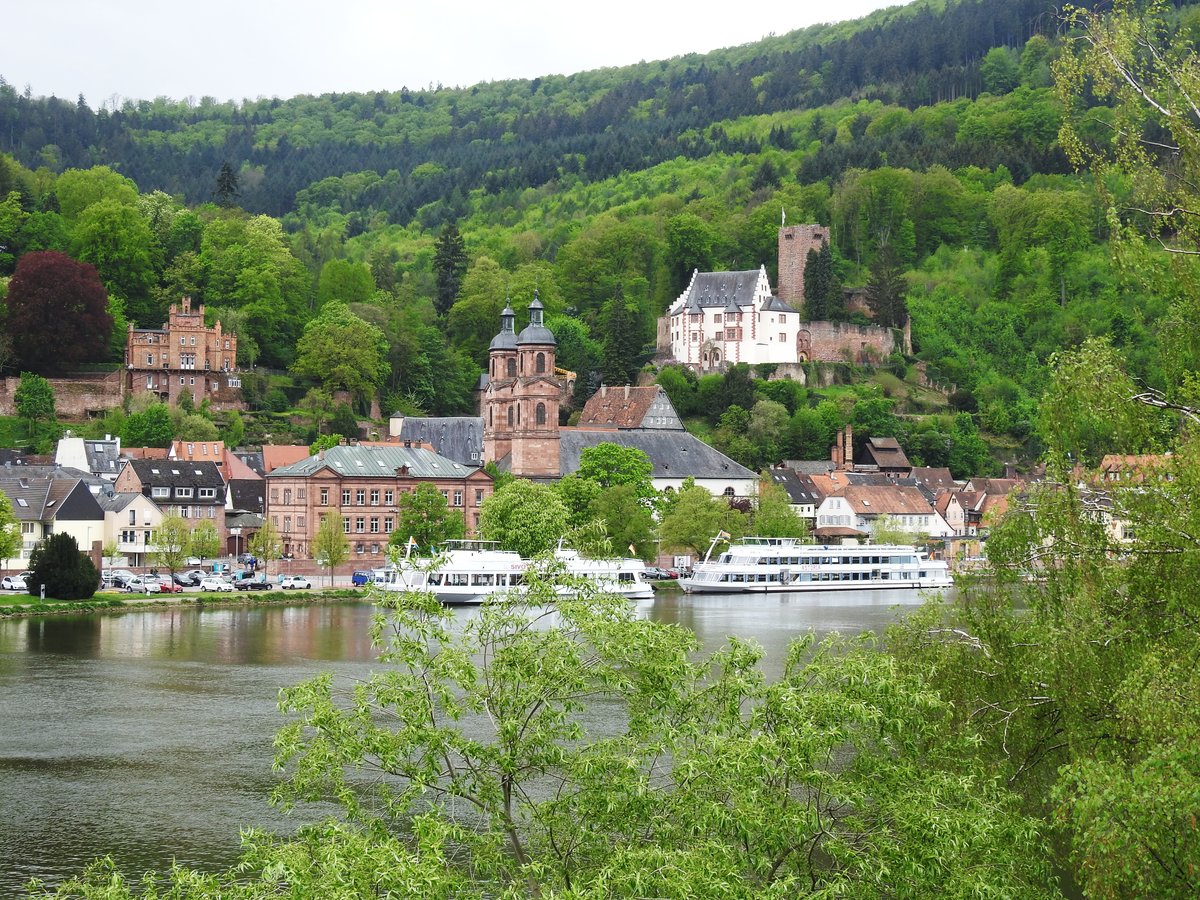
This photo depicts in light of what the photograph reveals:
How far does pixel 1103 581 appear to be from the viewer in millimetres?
15633

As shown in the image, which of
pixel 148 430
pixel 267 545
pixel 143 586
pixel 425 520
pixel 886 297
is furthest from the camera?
pixel 886 297

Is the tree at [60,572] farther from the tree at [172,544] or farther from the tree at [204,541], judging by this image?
the tree at [204,541]

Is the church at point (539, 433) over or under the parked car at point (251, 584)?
over

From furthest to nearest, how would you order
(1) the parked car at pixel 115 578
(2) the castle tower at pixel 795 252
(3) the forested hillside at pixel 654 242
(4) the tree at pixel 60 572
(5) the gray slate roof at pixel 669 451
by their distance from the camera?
(2) the castle tower at pixel 795 252
(3) the forested hillside at pixel 654 242
(5) the gray slate roof at pixel 669 451
(1) the parked car at pixel 115 578
(4) the tree at pixel 60 572

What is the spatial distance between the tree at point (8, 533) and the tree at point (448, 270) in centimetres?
6463

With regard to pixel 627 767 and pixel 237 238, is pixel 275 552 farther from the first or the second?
pixel 627 767

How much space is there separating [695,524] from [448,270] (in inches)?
2121

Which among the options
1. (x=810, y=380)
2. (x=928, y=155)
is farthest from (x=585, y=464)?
(x=928, y=155)

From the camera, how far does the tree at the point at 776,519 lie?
299 feet

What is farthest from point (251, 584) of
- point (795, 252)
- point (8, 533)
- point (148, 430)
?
point (795, 252)

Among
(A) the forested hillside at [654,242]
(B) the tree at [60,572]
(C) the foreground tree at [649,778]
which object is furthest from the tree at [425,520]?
(C) the foreground tree at [649,778]

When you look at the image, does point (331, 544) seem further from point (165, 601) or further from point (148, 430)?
point (148, 430)

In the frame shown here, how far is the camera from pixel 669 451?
100m

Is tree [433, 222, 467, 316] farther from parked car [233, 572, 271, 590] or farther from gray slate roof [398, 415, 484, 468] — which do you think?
parked car [233, 572, 271, 590]
